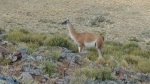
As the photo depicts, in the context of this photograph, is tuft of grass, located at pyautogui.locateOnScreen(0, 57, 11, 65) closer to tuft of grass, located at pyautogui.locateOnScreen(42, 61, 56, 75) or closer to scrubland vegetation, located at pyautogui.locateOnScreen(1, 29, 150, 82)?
scrubland vegetation, located at pyautogui.locateOnScreen(1, 29, 150, 82)

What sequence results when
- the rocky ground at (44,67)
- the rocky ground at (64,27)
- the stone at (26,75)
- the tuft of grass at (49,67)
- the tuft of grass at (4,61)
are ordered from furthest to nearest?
the tuft of grass at (4,61) → the tuft of grass at (49,67) → the rocky ground at (64,27) → the rocky ground at (44,67) → the stone at (26,75)

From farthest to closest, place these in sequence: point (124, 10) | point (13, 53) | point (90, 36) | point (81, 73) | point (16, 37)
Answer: point (124, 10) < point (16, 37) < point (90, 36) < point (13, 53) < point (81, 73)

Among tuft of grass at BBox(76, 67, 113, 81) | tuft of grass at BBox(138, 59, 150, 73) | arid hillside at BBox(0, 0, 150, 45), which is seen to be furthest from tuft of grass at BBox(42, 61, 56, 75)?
arid hillside at BBox(0, 0, 150, 45)

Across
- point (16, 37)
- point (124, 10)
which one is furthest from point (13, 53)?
point (124, 10)

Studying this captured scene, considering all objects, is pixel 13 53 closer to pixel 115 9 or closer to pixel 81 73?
pixel 81 73

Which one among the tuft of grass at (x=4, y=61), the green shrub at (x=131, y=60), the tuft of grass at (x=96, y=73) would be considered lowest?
the green shrub at (x=131, y=60)

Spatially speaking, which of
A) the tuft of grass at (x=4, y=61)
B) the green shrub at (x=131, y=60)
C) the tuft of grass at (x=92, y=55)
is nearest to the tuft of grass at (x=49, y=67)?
the tuft of grass at (x=4, y=61)

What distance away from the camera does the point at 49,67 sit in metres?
10.3

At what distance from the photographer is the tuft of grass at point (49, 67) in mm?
10154

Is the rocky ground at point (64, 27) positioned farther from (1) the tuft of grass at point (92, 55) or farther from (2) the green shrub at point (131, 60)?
(2) the green shrub at point (131, 60)

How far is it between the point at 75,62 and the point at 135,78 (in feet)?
6.23

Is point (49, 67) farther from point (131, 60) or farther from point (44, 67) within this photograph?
point (131, 60)

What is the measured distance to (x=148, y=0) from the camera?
62.2 m

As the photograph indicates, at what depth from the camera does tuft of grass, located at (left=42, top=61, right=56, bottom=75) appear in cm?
1015
